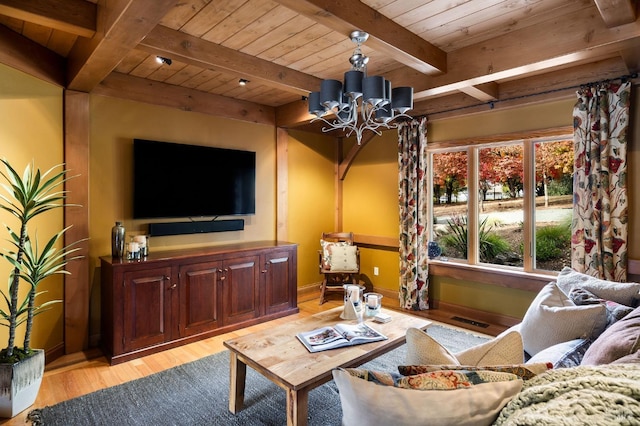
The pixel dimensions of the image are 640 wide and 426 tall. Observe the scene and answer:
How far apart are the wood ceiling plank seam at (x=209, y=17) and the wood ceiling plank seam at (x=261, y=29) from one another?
0.20 m

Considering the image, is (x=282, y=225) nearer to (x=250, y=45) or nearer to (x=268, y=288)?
(x=268, y=288)

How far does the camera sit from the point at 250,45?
2881mm

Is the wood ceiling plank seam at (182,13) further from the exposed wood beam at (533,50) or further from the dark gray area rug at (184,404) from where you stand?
the dark gray area rug at (184,404)

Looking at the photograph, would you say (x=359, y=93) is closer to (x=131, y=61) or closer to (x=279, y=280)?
(x=131, y=61)

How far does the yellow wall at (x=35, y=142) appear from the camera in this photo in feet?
8.80

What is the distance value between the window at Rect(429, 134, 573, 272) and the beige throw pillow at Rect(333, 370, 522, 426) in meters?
3.23

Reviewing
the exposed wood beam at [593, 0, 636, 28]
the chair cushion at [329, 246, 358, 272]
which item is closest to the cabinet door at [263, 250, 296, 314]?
the chair cushion at [329, 246, 358, 272]

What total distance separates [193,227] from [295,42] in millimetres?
2246

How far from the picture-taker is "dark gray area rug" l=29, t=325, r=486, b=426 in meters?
2.26

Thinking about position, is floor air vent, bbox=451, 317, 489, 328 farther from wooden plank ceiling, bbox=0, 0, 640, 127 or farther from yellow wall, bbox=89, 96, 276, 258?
yellow wall, bbox=89, 96, 276, 258

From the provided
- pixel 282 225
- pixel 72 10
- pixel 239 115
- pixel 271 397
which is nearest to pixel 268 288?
pixel 282 225

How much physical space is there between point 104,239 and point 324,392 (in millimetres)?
2510

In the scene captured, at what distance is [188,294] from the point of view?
3484 millimetres

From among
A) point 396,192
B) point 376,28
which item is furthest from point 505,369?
point 396,192
